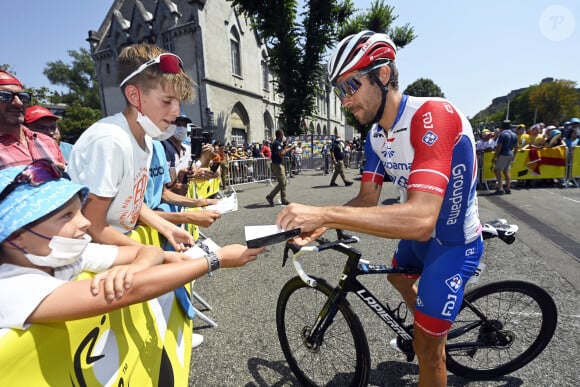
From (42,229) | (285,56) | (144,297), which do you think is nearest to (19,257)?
(42,229)

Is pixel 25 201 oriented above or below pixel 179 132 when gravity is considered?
below

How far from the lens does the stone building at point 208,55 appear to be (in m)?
23.2

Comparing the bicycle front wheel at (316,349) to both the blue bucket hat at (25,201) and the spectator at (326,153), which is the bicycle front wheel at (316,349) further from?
the spectator at (326,153)

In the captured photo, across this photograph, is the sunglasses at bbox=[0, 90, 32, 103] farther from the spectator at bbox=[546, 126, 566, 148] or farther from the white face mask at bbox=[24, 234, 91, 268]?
the spectator at bbox=[546, 126, 566, 148]

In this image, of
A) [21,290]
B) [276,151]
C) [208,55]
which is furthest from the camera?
[208,55]

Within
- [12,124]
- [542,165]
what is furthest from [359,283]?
[542,165]

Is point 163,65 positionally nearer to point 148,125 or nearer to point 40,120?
point 148,125

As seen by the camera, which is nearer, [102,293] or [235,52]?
[102,293]

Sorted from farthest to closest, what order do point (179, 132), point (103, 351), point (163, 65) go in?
point (179, 132), point (163, 65), point (103, 351)

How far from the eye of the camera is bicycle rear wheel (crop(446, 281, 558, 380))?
214cm

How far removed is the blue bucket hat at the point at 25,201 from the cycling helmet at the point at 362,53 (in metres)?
1.60

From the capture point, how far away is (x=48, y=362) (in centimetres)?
100

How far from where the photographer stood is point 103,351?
1.31 m

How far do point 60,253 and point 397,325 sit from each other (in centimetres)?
208
